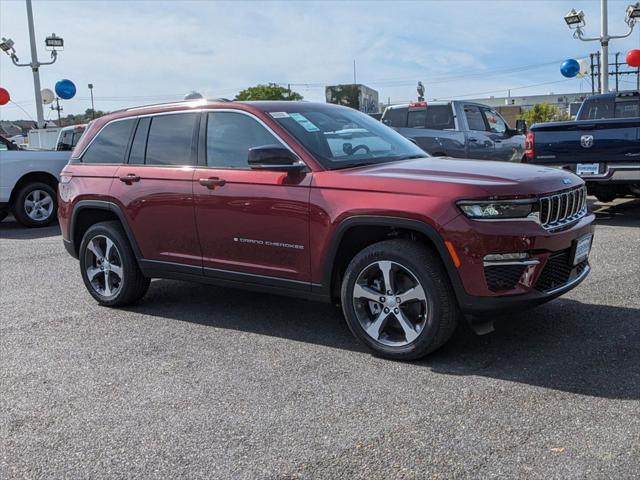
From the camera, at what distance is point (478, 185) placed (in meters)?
3.92

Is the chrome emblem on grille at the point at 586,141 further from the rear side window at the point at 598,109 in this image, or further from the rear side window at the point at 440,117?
the rear side window at the point at 440,117

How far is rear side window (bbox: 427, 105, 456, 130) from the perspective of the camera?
535 inches

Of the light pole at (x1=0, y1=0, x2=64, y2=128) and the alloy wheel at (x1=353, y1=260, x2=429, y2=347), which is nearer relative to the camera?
the alloy wheel at (x1=353, y1=260, x2=429, y2=347)

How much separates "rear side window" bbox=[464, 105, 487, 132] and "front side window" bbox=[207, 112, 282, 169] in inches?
374

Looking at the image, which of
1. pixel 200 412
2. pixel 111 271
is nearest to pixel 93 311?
pixel 111 271

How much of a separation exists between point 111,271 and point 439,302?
10.4 ft

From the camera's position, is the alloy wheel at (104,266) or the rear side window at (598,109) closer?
the alloy wheel at (104,266)

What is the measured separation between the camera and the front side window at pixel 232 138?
16.1ft

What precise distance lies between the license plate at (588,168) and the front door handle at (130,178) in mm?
6294

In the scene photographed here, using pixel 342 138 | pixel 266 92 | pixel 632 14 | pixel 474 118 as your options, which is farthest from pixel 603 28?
pixel 266 92

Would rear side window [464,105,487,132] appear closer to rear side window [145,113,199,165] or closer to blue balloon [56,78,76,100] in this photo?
rear side window [145,113,199,165]

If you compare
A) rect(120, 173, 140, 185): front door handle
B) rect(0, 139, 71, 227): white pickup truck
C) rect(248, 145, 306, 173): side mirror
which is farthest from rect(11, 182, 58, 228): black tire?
rect(248, 145, 306, 173): side mirror

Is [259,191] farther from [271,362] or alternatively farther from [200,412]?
[200,412]

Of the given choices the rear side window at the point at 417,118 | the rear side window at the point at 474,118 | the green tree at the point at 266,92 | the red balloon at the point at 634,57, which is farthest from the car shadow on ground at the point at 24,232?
the green tree at the point at 266,92
